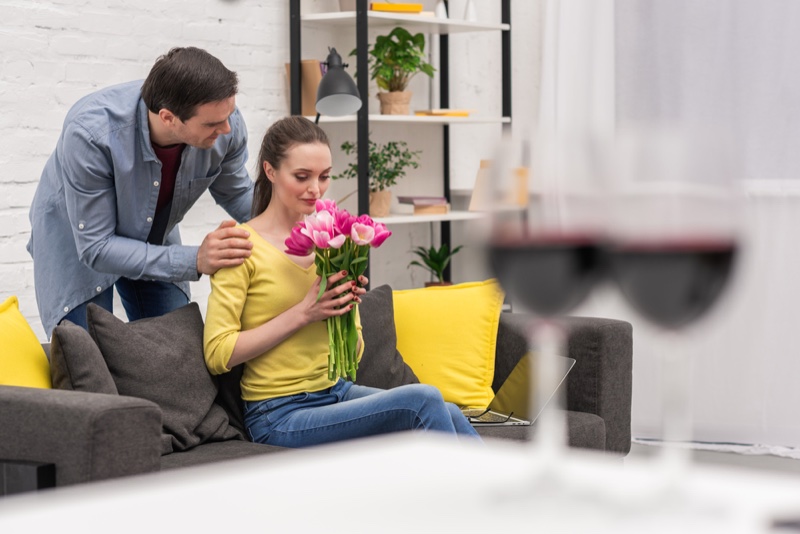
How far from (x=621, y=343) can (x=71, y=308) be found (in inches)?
62.1

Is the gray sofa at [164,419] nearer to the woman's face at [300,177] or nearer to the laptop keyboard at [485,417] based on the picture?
the laptop keyboard at [485,417]

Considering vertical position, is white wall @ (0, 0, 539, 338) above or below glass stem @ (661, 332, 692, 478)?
above

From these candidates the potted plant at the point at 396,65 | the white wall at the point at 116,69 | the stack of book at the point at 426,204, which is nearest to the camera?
the white wall at the point at 116,69

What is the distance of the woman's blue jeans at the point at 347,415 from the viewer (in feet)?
8.13

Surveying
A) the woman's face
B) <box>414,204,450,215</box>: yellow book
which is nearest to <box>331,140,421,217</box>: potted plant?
<box>414,204,450,215</box>: yellow book

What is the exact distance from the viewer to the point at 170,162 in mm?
2803

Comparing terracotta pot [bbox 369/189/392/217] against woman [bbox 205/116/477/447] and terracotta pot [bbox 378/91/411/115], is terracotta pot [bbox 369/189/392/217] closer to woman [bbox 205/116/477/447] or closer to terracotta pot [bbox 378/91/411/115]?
terracotta pot [bbox 378/91/411/115]

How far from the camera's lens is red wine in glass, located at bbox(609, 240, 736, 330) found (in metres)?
0.65

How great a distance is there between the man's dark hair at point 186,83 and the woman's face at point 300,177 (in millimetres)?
232

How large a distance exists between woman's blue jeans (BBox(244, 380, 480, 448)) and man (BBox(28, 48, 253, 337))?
1.26 feet

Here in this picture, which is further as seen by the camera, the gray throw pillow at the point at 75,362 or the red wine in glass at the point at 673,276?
the gray throw pillow at the point at 75,362

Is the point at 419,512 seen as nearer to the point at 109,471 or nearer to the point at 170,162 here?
the point at 109,471

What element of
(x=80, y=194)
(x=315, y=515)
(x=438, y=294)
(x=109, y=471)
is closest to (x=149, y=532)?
(x=315, y=515)

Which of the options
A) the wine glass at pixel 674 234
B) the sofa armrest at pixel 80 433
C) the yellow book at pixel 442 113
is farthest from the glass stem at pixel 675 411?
the yellow book at pixel 442 113
